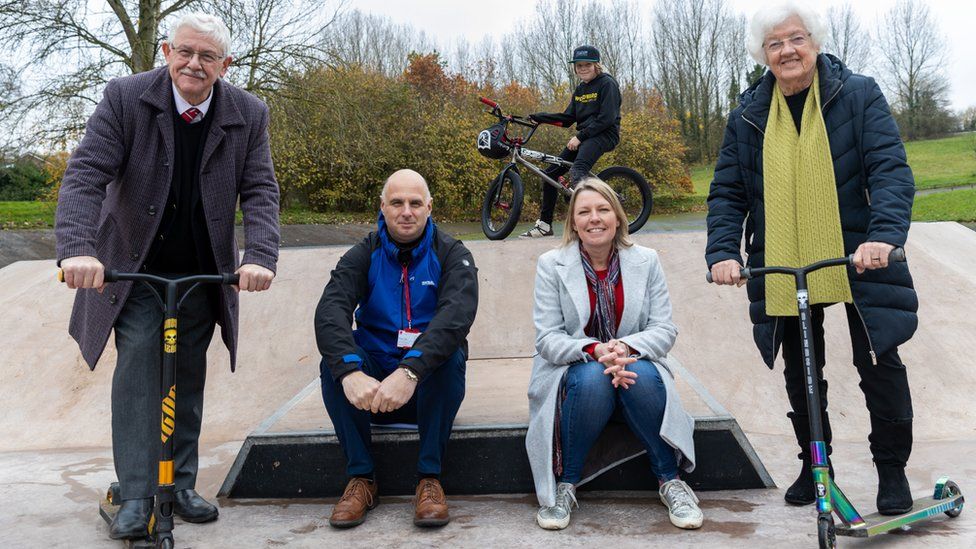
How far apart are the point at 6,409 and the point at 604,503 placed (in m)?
3.95

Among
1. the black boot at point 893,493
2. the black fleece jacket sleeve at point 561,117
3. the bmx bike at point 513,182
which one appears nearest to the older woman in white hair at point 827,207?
the black boot at point 893,493

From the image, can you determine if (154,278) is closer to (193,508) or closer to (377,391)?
(377,391)

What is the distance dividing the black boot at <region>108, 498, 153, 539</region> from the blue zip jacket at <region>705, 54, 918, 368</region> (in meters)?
2.28

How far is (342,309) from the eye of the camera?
10.1 feet

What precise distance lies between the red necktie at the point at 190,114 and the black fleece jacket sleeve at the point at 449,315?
42.9 inches

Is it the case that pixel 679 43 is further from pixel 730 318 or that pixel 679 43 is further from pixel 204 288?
pixel 204 288

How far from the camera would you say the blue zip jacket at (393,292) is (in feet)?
10.0

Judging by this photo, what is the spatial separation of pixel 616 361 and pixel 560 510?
602mm

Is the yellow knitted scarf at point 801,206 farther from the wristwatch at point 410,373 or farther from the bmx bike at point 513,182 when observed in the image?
the bmx bike at point 513,182

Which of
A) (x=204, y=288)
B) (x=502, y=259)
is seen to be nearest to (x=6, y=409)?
(x=204, y=288)

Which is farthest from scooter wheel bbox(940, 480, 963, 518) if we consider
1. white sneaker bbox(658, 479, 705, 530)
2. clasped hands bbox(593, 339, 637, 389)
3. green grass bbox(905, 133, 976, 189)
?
green grass bbox(905, 133, 976, 189)

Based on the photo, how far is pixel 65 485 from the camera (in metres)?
3.63

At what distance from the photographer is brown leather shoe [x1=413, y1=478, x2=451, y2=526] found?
2.87m

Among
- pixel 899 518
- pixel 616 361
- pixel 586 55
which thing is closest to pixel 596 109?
pixel 586 55
